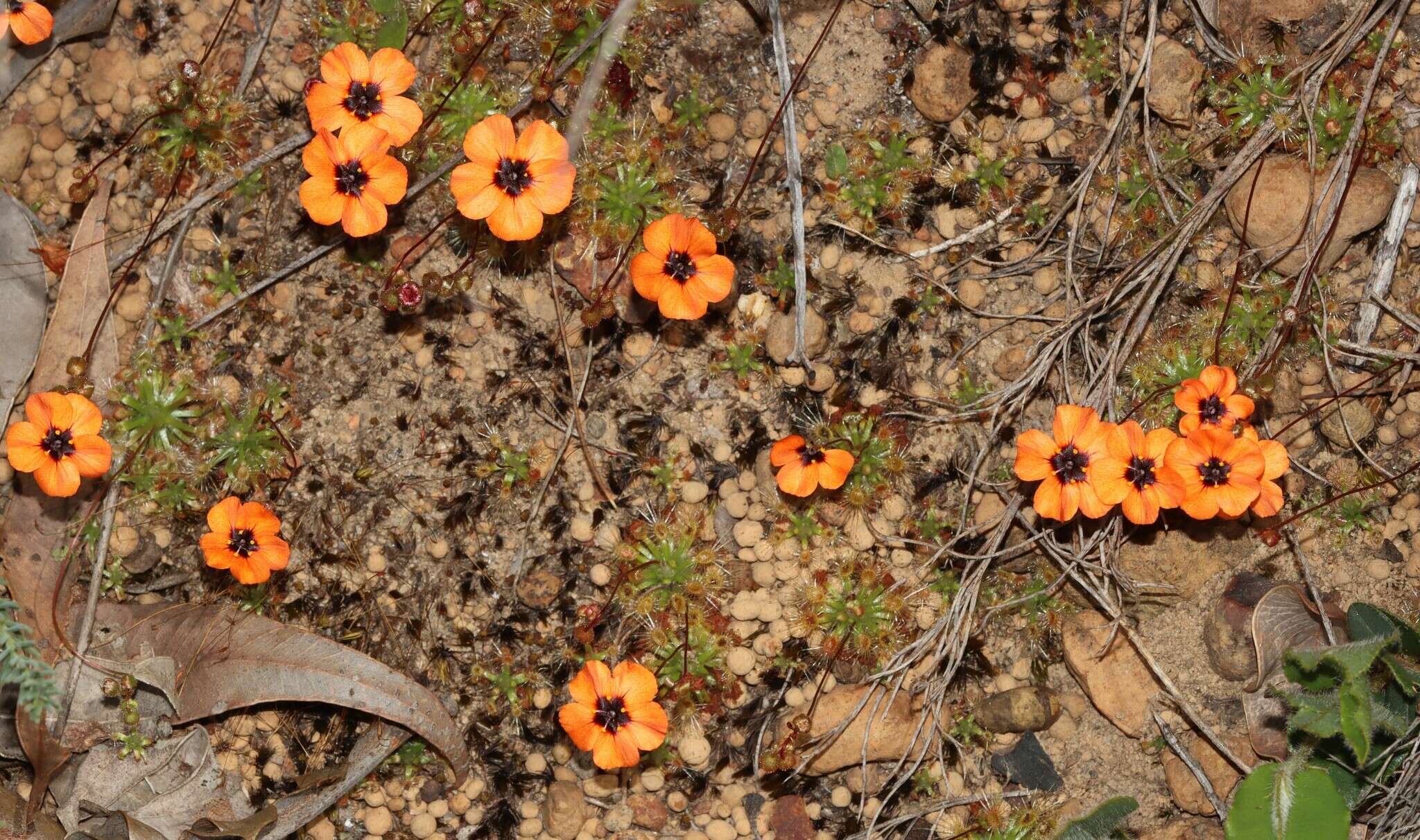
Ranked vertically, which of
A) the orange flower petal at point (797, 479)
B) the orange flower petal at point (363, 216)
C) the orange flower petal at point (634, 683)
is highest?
the orange flower petal at point (797, 479)

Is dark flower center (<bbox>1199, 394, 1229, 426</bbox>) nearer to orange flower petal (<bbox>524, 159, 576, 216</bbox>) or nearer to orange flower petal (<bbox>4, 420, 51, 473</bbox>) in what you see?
orange flower petal (<bbox>524, 159, 576, 216</bbox>)

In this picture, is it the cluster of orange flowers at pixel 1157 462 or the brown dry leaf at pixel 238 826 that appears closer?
the cluster of orange flowers at pixel 1157 462

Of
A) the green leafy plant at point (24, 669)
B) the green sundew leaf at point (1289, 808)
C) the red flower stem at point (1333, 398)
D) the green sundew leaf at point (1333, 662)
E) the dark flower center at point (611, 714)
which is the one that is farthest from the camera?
the red flower stem at point (1333, 398)

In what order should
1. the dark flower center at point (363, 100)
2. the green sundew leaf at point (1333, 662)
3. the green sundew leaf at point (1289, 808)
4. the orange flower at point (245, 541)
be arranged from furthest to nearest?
the dark flower center at point (363, 100) < the orange flower at point (245, 541) < the green sundew leaf at point (1289, 808) < the green sundew leaf at point (1333, 662)

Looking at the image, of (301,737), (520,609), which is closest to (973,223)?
(520,609)

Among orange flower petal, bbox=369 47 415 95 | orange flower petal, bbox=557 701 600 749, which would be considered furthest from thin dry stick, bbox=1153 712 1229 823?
orange flower petal, bbox=369 47 415 95

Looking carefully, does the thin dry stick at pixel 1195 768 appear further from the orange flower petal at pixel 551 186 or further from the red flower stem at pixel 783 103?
the orange flower petal at pixel 551 186

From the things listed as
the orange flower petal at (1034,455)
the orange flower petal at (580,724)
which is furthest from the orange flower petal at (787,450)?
the orange flower petal at (580,724)
